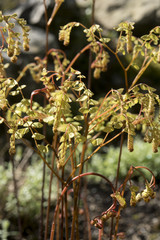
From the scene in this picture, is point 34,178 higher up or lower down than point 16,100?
lower down

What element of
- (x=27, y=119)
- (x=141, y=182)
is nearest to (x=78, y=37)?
(x=141, y=182)

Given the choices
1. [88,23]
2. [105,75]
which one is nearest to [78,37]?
[88,23]

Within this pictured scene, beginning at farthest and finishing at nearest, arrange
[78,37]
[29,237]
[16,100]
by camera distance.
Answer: [78,37]
[16,100]
[29,237]

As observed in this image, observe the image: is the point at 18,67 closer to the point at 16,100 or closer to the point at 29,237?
the point at 16,100

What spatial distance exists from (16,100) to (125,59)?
5.65 feet

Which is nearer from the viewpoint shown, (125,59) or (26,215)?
(26,215)

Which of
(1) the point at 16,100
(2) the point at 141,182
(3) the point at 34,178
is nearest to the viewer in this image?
(3) the point at 34,178

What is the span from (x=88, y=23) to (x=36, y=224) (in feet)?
10.5

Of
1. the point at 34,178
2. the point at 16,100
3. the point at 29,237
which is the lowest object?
the point at 29,237

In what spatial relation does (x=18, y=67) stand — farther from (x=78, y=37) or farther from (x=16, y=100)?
(x=78, y=37)

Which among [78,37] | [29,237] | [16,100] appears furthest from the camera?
[78,37]

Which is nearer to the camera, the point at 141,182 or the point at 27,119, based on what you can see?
the point at 27,119

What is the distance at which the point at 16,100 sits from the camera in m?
4.02

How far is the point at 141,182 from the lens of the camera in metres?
3.33
